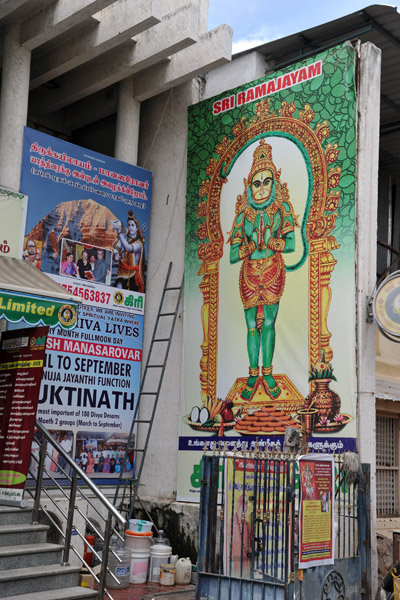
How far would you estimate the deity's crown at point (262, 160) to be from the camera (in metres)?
10.3

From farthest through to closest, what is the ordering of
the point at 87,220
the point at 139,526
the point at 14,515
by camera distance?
the point at 87,220 < the point at 139,526 < the point at 14,515

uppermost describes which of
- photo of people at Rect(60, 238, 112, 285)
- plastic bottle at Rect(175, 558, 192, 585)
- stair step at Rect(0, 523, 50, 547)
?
photo of people at Rect(60, 238, 112, 285)

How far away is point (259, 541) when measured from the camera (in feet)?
23.2

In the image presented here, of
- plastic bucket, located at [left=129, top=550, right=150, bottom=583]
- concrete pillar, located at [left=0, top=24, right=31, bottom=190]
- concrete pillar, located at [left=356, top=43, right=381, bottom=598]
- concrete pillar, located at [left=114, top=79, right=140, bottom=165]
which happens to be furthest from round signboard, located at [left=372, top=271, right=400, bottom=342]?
concrete pillar, located at [left=0, top=24, right=31, bottom=190]

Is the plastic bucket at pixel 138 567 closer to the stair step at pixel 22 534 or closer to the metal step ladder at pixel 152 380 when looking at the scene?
the metal step ladder at pixel 152 380

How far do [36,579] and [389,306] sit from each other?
498 cm

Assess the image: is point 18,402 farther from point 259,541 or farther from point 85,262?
point 85,262

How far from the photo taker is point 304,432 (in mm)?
9008

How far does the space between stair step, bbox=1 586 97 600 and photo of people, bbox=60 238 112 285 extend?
486 cm

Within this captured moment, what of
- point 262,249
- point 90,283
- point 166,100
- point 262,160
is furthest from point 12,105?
point 262,249

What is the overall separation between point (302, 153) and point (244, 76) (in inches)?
85.6

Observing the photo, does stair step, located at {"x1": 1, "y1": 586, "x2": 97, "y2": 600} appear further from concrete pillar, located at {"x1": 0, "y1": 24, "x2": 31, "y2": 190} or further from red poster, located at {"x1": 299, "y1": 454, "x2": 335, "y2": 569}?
concrete pillar, located at {"x1": 0, "y1": 24, "x2": 31, "y2": 190}

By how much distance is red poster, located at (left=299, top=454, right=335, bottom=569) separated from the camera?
6.65 meters

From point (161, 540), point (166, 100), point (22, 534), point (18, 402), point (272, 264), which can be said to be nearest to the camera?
point (22, 534)
